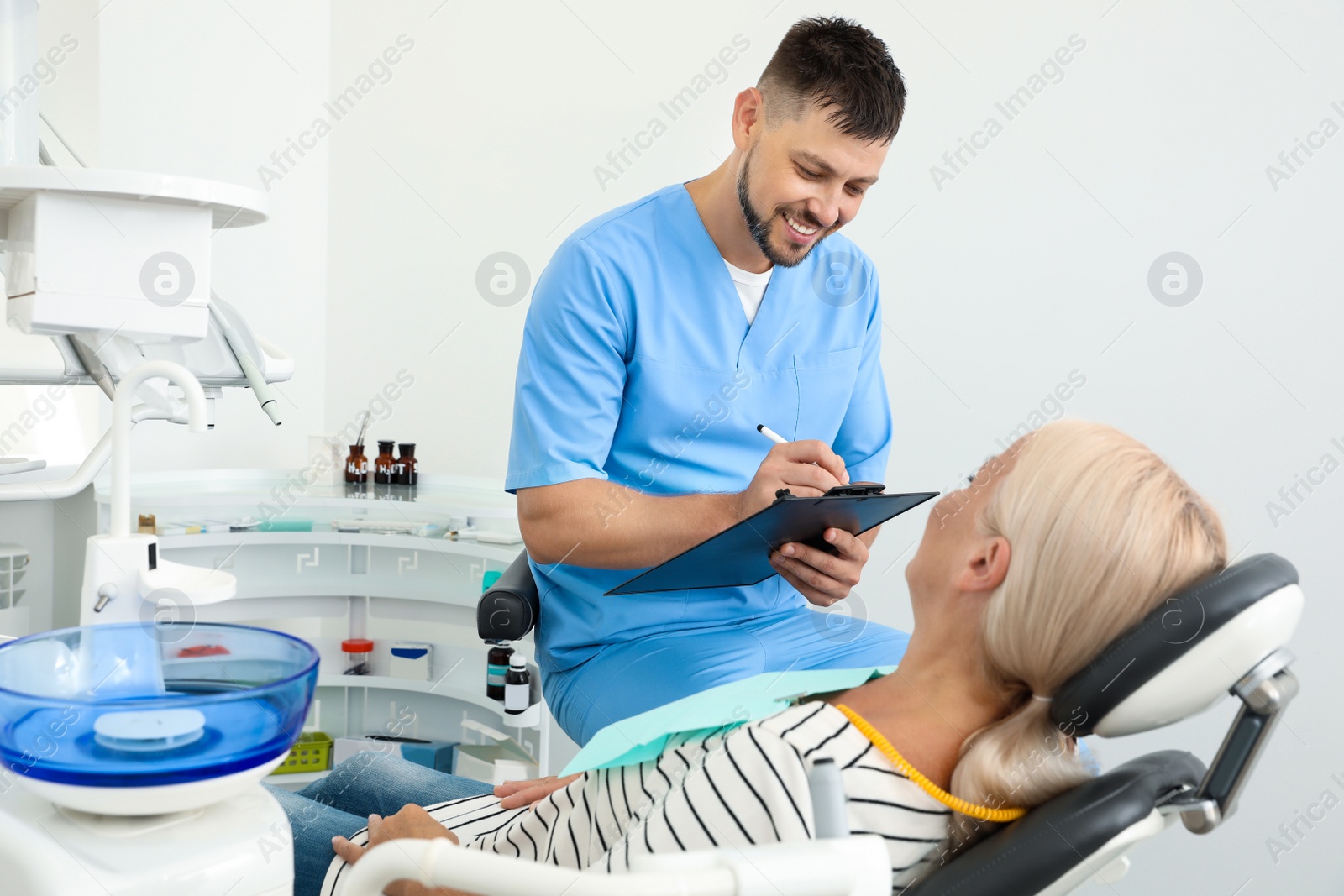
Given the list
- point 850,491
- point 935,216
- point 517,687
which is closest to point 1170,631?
point 850,491

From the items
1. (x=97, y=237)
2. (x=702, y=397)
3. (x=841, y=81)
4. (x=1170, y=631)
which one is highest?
(x=841, y=81)

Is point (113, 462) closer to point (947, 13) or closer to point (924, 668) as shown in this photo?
→ point (924, 668)

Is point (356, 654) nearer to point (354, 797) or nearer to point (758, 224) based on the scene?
point (354, 797)

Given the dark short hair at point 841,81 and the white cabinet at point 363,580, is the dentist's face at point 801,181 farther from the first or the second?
the white cabinet at point 363,580

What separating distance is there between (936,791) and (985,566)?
0.20 metres

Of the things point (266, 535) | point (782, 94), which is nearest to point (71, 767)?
point (782, 94)

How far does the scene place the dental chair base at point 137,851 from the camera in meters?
0.69

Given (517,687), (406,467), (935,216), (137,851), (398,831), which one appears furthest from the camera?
(406,467)

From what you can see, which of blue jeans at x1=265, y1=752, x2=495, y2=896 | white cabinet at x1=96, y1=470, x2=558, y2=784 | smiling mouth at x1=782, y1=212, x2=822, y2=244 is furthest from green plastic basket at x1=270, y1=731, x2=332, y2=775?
smiling mouth at x1=782, y1=212, x2=822, y2=244

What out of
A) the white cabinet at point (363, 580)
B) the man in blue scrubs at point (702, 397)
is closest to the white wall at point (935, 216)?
the white cabinet at point (363, 580)

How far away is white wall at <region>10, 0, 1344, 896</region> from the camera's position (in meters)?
2.06

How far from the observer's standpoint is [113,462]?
94 cm

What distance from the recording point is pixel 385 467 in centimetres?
284

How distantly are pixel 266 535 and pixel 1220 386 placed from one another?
2.16m
